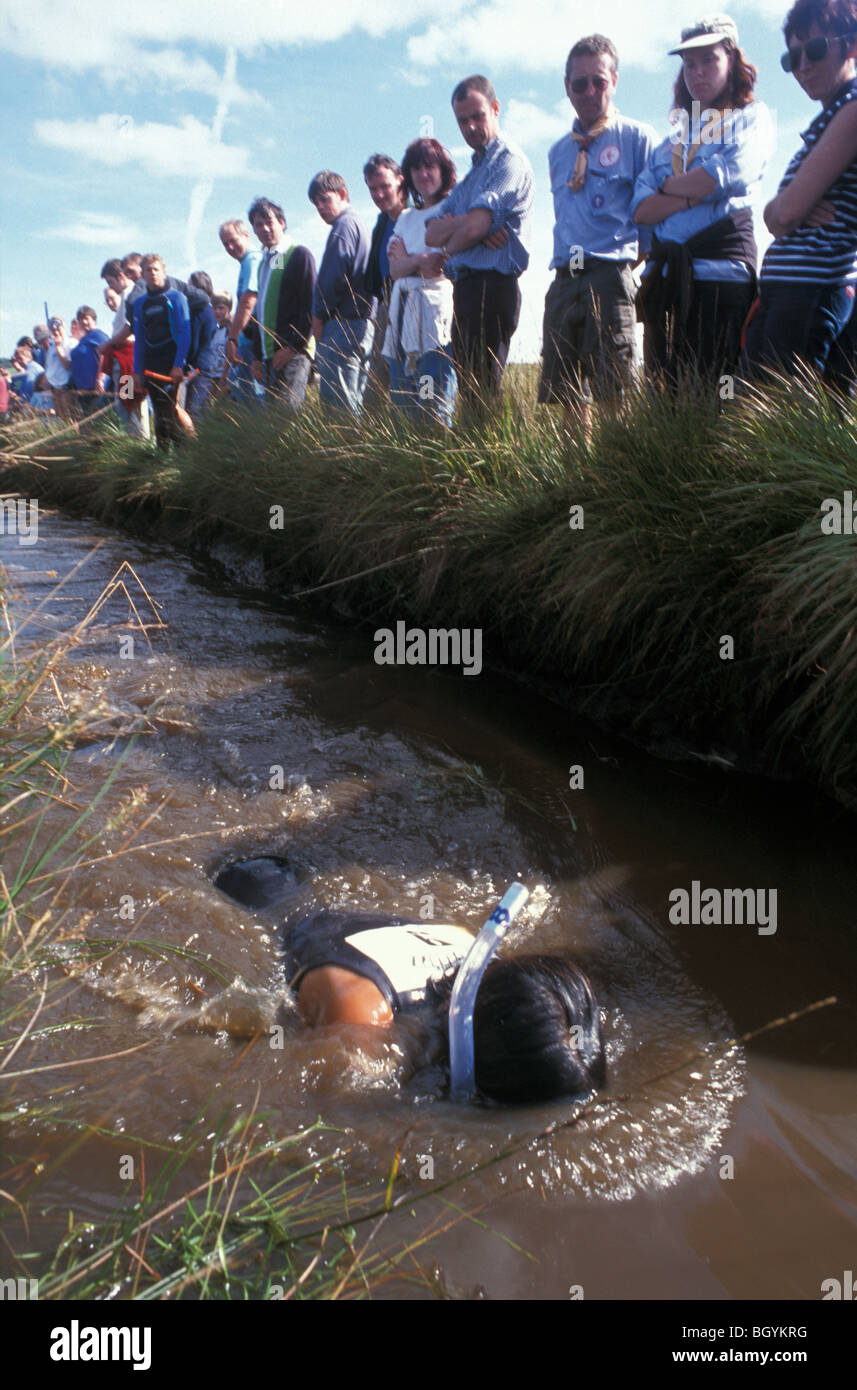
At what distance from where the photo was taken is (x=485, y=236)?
5.13m

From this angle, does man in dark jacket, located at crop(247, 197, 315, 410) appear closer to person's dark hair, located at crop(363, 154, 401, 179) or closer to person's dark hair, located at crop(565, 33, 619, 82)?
person's dark hair, located at crop(363, 154, 401, 179)

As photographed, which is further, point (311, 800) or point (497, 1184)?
point (311, 800)

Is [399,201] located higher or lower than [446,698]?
higher

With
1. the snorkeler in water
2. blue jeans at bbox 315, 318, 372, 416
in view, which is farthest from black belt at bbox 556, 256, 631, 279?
the snorkeler in water

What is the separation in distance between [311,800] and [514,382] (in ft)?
8.69

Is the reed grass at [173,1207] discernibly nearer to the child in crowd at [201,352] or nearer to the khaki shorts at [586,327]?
the khaki shorts at [586,327]

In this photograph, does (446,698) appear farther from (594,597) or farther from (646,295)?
(646,295)

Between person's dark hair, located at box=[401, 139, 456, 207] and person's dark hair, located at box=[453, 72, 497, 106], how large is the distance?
0.44 metres

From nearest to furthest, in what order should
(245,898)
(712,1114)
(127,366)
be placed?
(712,1114) → (245,898) → (127,366)

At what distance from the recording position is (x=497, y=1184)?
6.00ft

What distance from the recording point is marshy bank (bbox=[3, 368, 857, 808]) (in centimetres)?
307

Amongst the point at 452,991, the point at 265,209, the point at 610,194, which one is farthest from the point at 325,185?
the point at 452,991

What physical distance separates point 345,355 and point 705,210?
9.99 ft
